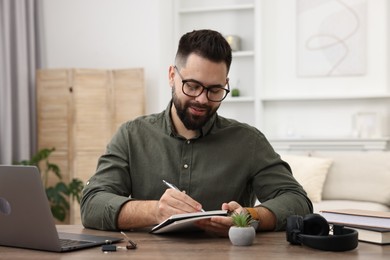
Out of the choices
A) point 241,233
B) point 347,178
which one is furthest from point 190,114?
point 347,178

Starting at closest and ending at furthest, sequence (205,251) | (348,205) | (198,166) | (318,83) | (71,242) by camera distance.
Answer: (205,251), (71,242), (198,166), (348,205), (318,83)

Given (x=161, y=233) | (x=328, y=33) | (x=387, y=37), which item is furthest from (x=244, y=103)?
(x=161, y=233)

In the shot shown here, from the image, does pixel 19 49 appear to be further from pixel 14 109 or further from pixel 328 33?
pixel 328 33

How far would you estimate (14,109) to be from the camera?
5543 mm

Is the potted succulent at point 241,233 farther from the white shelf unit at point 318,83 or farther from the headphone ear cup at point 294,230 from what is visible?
the white shelf unit at point 318,83

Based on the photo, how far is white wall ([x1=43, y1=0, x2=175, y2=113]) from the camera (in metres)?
5.86

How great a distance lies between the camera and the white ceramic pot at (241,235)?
1.56m

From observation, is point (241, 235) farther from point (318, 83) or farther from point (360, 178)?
point (318, 83)

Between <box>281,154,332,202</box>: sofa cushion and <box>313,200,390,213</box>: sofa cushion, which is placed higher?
<box>281,154,332,202</box>: sofa cushion

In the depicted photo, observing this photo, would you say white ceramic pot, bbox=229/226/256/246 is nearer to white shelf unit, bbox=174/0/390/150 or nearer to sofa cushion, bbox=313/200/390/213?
sofa cushion, bbox=313/200/390/213

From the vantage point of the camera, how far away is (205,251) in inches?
59.2

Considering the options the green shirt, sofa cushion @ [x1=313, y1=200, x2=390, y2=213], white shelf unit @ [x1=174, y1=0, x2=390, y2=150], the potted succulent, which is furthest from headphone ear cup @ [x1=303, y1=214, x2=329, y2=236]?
white shelf unit @ [x1=174, y1=0, x2=390, y2=150]

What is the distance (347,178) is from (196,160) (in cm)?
267

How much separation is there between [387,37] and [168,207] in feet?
13.9
